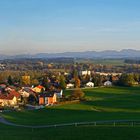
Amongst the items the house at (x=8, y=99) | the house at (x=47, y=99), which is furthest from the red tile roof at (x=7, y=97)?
the house at (x=47, y=99)

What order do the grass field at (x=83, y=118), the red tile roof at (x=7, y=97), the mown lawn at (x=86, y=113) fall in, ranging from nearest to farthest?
the grass field at (x=83, y=118) → the mown lawn at (x=86, y=113) → the red tile roof at (x=7, y=97)

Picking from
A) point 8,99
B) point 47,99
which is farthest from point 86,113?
point 8,99

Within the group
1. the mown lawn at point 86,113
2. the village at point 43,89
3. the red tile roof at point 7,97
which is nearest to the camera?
the mown lawn at point 86,113

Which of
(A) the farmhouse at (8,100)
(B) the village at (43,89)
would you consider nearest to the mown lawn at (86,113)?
(B) the village at (43,89)

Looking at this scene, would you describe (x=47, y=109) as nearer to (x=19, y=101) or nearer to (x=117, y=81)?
(x=19, y=101)

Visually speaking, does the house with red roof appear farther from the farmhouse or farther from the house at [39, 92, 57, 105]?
the house at [39, 92, 57, 105]

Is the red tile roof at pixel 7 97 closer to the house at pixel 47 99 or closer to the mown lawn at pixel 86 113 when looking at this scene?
the house at pixel 47 99

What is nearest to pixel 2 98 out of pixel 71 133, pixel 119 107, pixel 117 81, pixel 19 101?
pixel 19 101

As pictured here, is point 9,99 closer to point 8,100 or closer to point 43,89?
point 8,100

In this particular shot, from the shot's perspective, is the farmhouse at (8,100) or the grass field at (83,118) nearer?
the grass field at (83,118)
